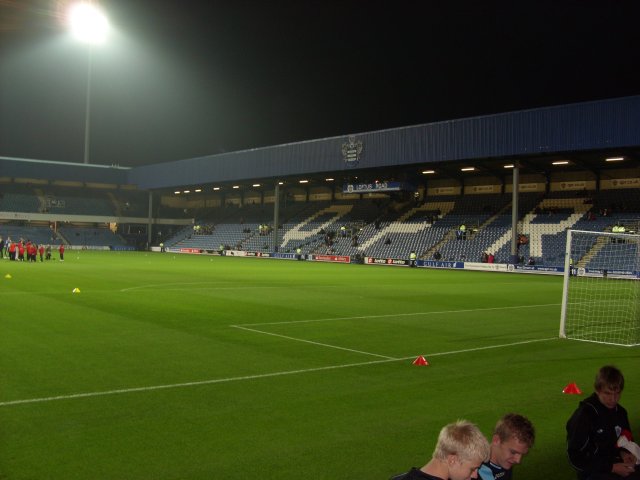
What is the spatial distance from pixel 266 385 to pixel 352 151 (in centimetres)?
4430

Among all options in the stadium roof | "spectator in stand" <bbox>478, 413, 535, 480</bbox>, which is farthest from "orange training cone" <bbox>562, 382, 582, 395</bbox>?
the stadium roof

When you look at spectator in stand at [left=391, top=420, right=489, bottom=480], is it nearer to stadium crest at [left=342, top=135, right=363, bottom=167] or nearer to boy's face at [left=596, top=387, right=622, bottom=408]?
boy's face at [left=596, top=387, right=622, bottom=408]

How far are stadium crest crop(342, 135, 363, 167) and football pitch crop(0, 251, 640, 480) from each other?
3356 cm

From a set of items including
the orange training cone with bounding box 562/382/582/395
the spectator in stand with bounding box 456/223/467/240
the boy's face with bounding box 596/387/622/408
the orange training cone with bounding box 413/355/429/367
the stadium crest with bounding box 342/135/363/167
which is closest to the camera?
the boy's face with bounding box 596/387/622/408

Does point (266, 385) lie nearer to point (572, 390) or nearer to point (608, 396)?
point (572, 390)

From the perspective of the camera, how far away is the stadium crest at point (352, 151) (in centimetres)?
5191

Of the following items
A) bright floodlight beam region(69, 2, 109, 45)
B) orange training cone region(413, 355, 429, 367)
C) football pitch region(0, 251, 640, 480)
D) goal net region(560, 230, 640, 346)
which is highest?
bright floodlight beam region(69, 2, 109, 45)

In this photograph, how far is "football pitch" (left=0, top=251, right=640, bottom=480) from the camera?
6.13 metres

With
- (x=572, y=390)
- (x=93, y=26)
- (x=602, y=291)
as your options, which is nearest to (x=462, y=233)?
(x=602, y=291)

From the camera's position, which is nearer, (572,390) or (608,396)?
(608,396)

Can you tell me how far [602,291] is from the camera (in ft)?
96.6

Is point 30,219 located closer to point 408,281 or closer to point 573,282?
point 408,281

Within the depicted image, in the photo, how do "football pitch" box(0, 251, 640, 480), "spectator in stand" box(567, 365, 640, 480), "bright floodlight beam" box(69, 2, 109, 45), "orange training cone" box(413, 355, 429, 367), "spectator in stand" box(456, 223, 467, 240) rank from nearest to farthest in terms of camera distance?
"spectator in stand" box(567, 365, 640, 480)
"football pitch" box(0, 251, 640, 480)
"orange training cone" box(413, 355, 429, 367)
"bright floodlight beam" box(69, 2, 109, 45)
"spectator in stand" box(456, 223, 467, 240)

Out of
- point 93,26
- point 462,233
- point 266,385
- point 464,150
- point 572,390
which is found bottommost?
point 266,385
